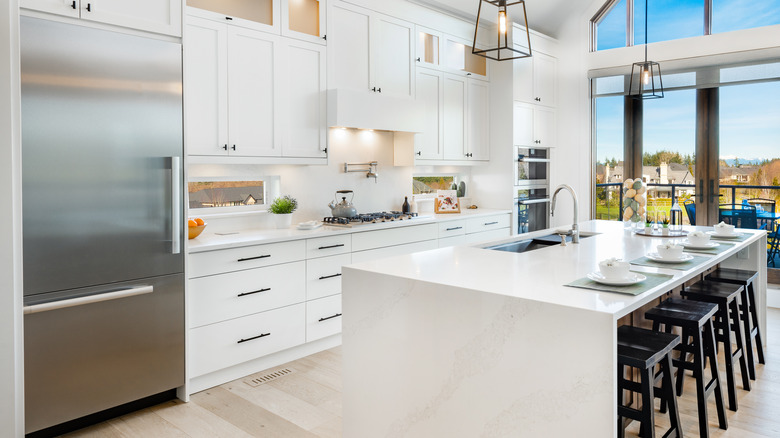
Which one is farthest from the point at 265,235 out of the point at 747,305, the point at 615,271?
the point at 747,305

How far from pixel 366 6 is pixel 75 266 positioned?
9.91 feet

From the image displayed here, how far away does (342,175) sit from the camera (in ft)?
15.2

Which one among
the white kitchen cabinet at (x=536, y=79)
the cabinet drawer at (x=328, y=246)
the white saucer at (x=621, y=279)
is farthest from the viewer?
the white kitchen cabinet at (x=536, y=79)

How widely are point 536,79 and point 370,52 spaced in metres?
2.38

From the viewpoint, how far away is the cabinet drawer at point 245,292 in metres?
3.14

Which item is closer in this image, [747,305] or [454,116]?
[747,305]

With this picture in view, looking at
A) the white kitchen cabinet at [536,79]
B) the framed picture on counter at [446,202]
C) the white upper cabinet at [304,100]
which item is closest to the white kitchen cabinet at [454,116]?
the framed picture on counter at [446,202]

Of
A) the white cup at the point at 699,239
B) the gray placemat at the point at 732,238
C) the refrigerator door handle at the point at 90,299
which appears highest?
the white cup at the point at 699,239

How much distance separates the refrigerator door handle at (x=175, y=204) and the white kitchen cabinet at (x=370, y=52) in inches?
64.6

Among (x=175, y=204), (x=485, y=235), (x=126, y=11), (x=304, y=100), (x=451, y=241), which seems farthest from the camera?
(x=485, y=235)

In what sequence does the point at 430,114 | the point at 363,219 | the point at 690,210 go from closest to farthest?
1. the point at 363,219
2. the point at 430,114
3. the point at 690,210

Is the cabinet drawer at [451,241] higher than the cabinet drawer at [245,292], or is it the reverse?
the cabinet drawer at [451,241]

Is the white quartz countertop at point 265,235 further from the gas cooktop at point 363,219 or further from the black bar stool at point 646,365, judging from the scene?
the black bar stool at point 646,365

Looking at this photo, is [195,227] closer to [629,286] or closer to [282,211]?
[282,211]
